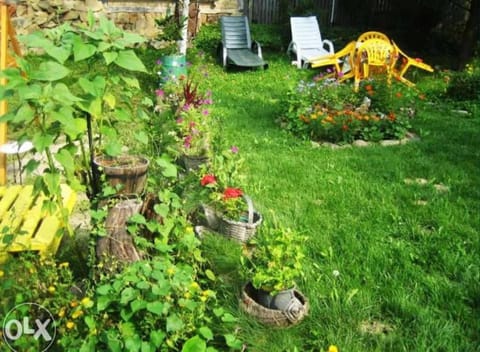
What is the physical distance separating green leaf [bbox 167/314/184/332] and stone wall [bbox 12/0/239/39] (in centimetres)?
994

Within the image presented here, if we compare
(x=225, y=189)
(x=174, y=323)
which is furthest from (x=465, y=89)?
(x=174, y=323)

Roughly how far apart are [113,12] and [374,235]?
33.1 ft

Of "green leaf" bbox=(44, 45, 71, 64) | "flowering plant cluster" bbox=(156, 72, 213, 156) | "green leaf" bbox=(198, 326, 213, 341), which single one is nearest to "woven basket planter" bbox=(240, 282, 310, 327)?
"green leaf" bbox=(198, 326, 213, 341)

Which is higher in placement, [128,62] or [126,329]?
[128,62]

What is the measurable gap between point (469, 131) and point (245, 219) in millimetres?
4121

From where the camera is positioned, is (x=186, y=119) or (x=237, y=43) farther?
(x=237, y=43)

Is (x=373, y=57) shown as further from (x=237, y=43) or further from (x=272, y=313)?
(x=272, y=313)

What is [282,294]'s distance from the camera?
8.42 feet

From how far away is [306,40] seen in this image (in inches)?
440

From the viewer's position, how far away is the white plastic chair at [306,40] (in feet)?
35.2

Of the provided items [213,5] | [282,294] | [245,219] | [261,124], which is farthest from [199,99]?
[213,5]

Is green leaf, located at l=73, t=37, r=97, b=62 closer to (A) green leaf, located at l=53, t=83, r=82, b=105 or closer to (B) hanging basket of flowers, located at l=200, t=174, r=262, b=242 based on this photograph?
(A) green leaf, located at l=53, t=83, r=82, b=105

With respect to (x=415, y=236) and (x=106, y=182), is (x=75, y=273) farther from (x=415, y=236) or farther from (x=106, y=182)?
(x=415, y=236)

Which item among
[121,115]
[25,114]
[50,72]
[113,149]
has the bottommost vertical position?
[113,149]
